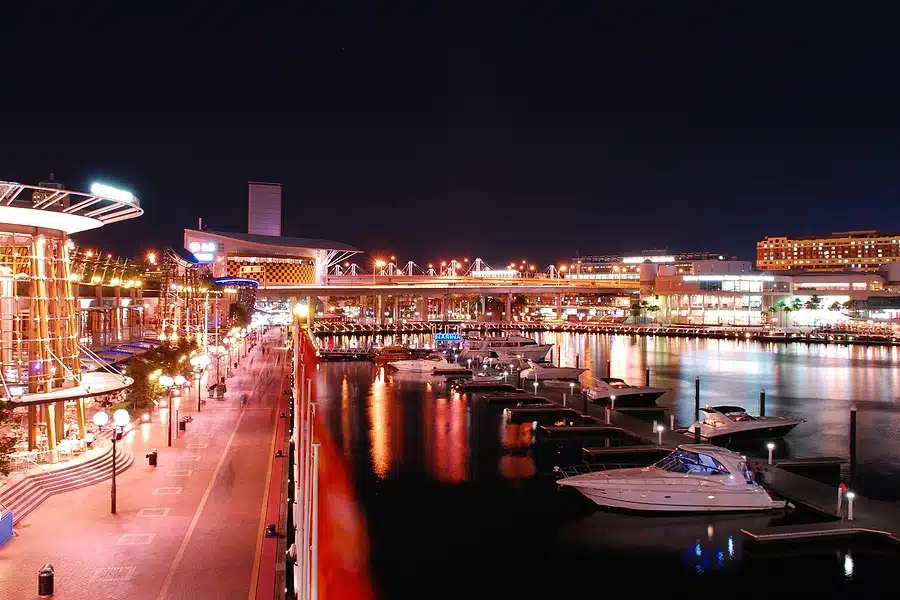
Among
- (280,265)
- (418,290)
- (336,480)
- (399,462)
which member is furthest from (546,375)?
(280,265)

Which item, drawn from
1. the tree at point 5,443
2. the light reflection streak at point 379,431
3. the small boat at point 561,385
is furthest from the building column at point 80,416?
the small boat at point 561,385

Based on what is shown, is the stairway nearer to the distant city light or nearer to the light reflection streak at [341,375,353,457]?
the distant city light

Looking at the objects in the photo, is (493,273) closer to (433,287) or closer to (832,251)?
(433,287)

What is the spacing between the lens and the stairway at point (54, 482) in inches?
474

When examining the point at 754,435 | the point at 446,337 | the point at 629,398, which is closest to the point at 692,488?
the point at 754,435

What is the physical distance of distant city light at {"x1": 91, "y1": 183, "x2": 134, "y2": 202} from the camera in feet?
50.3

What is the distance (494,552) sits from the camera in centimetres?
1525

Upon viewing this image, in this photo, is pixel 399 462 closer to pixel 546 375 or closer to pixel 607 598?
pixel 607 598

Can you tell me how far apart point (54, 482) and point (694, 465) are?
13.5 m

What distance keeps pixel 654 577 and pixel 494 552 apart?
3251mm

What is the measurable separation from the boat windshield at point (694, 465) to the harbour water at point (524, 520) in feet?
3.48

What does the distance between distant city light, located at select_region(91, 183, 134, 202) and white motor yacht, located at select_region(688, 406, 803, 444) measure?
18078 millimetres

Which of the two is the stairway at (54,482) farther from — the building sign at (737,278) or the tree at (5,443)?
the building sign at (737,278)

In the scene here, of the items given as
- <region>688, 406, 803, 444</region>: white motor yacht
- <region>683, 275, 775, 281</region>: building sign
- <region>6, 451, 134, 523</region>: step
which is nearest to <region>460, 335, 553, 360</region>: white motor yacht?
<region>688, 406, 803, 444</region>: white motor yacht
